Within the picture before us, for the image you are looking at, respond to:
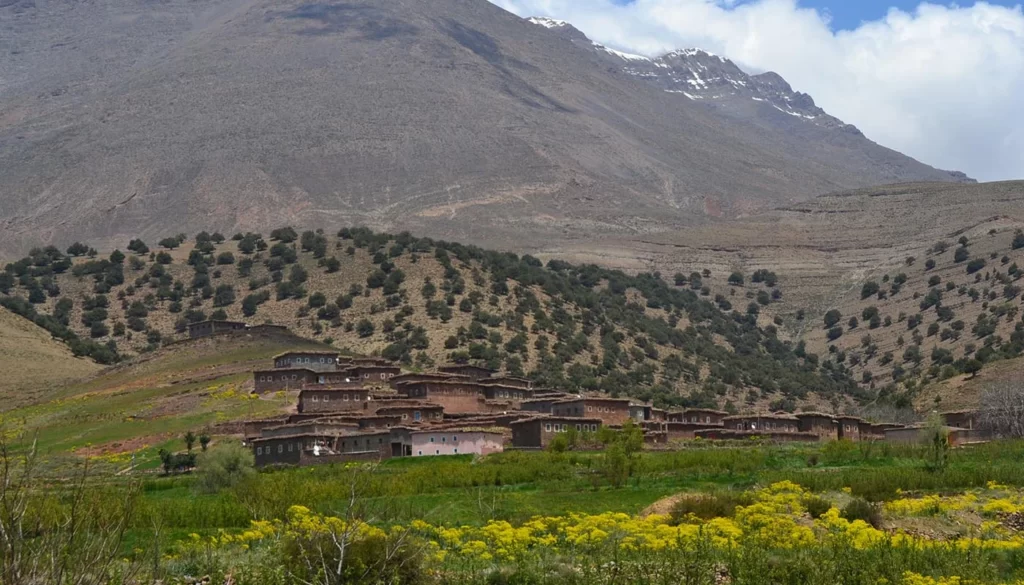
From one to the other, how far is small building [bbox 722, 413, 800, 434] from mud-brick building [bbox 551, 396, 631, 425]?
5.40 m

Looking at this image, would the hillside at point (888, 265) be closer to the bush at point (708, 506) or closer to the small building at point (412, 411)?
the small building at point (412, 411)

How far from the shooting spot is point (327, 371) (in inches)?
2827

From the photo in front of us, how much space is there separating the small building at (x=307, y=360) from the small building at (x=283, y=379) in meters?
2.54

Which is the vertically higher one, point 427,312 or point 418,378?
point 427,312

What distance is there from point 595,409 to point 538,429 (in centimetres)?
670

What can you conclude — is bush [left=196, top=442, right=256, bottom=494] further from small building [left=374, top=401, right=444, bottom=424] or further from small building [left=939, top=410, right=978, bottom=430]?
small building [left=939, top=410, right=978, bottom=430]

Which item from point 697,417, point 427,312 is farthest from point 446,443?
point 427,312

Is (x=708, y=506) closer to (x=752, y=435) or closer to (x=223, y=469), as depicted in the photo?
(x=223, y=469)

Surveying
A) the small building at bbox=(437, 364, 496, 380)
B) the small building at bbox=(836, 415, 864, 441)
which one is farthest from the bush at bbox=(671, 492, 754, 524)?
the small building at bbox=(437, 364, 496, 380)

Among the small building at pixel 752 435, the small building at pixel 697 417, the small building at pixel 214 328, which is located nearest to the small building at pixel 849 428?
the small building at pixel 752 435

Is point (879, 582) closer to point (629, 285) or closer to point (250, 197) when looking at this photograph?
point (629, 285)

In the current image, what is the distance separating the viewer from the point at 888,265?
481ft

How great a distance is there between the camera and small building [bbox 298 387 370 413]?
215ft

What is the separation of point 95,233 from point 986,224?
11719cm
